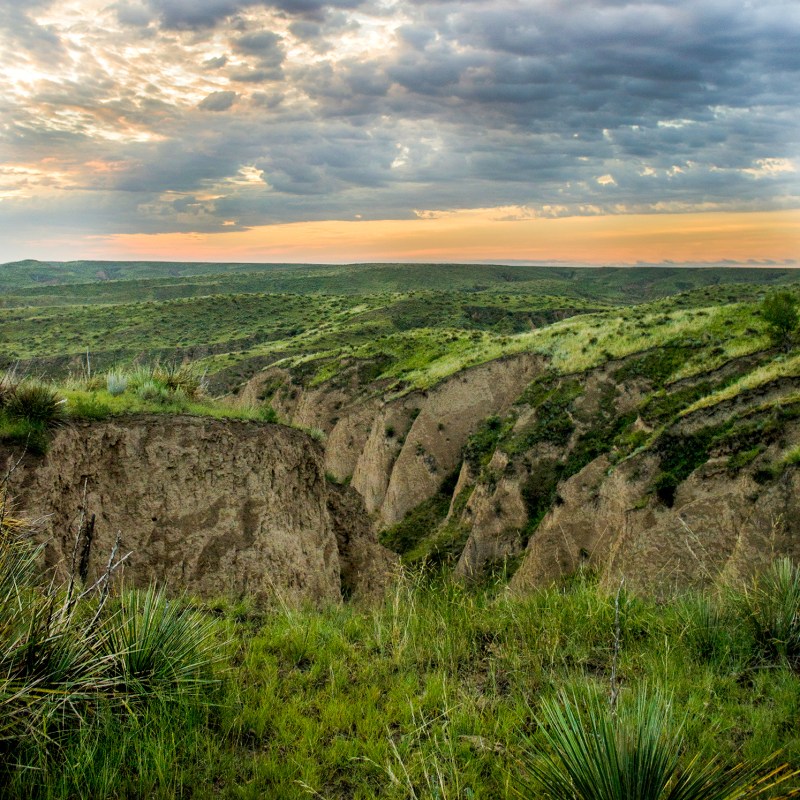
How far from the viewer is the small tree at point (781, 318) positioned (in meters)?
24.5

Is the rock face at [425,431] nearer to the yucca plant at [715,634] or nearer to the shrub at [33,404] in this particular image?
the shrub at [33,404]

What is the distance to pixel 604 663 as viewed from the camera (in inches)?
207

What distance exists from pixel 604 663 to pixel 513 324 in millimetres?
87505

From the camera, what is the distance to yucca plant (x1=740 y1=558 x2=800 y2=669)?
5.02 metres

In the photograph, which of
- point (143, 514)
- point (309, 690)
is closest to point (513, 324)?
point (143, 514)

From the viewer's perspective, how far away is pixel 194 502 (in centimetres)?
1244

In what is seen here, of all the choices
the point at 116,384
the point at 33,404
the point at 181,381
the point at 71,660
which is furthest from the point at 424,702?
the point at 181,381

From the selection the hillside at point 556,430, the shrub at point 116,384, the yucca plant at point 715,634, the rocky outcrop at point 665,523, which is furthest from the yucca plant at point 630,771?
the shrub at point 116,384

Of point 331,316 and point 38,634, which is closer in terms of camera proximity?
point 38,634

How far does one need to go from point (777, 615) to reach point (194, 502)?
1076 cm

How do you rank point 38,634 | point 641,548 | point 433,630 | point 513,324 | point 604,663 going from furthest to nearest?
point 513,324, point 641,548, point 433,630, point 604,663, point 38,634

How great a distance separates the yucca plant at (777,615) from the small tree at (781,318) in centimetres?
2292

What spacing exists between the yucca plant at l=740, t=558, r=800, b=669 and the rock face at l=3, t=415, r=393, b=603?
7011 mm

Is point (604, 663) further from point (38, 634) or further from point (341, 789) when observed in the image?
point (38, 634)
